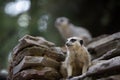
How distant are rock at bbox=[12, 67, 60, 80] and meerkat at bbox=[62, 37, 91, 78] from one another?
0.31 meters

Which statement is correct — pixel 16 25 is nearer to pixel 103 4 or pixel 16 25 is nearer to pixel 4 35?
pixel 4 35

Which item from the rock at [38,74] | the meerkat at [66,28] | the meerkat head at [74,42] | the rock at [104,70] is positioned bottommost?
the rock at [104,70]

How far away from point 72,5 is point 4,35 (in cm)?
345

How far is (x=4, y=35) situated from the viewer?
64.6 feet

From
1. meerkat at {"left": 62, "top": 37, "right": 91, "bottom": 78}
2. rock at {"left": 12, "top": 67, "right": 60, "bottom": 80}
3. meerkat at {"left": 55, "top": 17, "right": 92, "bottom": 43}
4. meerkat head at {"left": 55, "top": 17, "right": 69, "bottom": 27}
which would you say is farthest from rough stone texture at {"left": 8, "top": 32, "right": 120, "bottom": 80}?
meerkat head at {"left": 55, "top": 17, "right": 69, "bottom": 27}

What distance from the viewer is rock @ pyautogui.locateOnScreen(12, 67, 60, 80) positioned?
8758 mm

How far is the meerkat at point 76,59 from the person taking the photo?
856cm

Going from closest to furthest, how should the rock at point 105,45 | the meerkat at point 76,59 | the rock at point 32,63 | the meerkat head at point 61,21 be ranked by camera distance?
the meerkat at point 76,59 → the rock at point 32,63 → the rock at point 105,45 → the meerkat head at point 61,21

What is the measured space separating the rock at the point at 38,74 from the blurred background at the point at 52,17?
9.77m

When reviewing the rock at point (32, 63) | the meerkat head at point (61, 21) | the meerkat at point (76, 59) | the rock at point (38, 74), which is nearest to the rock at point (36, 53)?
the rock at point (32, 63)

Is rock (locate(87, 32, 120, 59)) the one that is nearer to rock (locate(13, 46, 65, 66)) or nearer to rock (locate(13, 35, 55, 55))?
rock (locate(13, 46, 65, 66))

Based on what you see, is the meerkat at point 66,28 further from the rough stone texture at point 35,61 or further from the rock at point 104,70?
the rock at point 104,70

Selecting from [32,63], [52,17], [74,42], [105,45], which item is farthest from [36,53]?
[52,17]

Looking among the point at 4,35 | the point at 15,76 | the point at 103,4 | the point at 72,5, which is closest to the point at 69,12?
the point at 72,5
